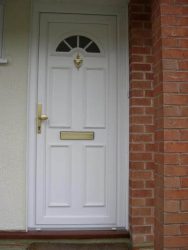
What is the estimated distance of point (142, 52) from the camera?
3205 millimetres

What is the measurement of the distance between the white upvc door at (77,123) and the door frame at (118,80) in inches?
2.2

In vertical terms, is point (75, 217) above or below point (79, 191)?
below

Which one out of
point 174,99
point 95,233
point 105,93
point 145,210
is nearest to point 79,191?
point 95,233

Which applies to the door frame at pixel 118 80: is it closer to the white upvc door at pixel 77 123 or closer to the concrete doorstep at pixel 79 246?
the white upvc door at pixel 77 123

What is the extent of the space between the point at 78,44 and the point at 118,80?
61 centimetres

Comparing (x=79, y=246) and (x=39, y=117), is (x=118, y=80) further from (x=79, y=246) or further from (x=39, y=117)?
(x=79, y=246)

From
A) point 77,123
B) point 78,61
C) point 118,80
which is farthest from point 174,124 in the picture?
point 78,61

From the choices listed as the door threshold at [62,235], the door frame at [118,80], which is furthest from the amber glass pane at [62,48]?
the door threshold at [62,235]

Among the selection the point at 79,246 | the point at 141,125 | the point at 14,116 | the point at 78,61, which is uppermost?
the point at 78,61

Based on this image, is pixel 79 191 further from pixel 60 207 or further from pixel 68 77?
pixel 68 77

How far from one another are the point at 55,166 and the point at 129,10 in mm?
1903

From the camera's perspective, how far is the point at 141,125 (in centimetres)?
315

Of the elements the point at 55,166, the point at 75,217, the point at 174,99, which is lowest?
the point at 75,217

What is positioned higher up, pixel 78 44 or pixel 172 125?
pixel 78 44
